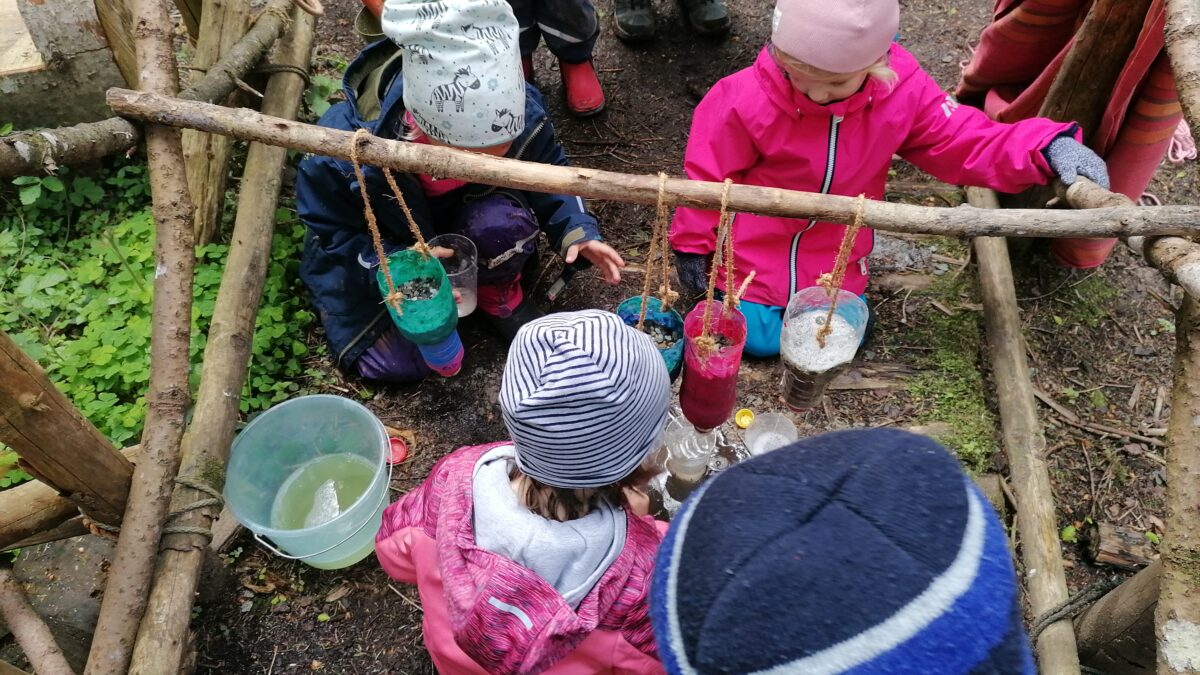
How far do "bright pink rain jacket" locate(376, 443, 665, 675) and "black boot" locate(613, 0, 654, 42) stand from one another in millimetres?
3406

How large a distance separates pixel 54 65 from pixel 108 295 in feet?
4.01

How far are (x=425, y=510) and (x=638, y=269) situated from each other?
78.5 inches

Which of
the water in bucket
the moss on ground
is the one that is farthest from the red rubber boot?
the water in bucket

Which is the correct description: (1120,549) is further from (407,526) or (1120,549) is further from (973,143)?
(407,526)

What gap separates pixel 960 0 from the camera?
15.6ft

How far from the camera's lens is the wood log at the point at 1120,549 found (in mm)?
2621

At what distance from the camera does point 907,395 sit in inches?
121

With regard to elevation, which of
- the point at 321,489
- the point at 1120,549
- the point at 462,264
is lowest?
the point at 1120,549

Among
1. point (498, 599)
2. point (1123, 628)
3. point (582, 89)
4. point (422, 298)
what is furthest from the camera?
point (582, 89)

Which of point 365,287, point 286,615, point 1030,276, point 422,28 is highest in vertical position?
point 422,28

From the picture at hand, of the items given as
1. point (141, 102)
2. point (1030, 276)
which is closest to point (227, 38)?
point (141, 102)

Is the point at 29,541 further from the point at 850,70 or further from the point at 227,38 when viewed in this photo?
the point at 850,70

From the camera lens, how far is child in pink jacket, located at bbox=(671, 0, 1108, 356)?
7.43 ft

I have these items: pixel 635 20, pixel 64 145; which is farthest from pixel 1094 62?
pixel 64 145
